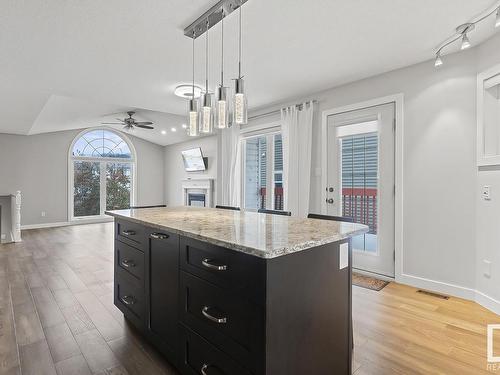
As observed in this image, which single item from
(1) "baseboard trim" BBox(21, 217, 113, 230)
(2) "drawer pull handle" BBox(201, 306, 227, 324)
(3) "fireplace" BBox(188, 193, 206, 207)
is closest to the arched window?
(1) "baseboard trim" BBox(21, 217, 113, 230)

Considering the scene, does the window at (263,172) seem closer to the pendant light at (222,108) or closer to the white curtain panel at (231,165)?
the white curtain panel at (231,165)

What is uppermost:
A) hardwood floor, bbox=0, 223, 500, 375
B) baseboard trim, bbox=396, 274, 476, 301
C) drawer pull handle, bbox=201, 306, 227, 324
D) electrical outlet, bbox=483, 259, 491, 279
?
drawer pull handle, bbox=201, 306, 227, 324

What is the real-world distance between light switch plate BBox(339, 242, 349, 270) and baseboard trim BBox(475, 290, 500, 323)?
2.00 m

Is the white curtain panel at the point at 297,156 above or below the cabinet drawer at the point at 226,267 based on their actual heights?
above

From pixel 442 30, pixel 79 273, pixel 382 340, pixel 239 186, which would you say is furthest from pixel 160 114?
pixel 382 340

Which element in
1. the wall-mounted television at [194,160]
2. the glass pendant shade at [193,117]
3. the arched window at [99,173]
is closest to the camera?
the glass pendant shade at [193,117]

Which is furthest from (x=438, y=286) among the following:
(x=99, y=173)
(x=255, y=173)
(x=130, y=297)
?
(x=99, y=173)

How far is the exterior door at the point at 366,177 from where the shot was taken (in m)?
3.40

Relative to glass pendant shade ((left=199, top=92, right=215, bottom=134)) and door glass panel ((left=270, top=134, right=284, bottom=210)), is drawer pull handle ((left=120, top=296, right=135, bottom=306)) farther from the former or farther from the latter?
door glass panel ((left=270, top=134, right=284, bottom=210))

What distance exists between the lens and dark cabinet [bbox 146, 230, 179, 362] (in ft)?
5.45

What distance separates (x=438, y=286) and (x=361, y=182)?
1410 mm

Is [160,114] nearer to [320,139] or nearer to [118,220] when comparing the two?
[320,139]

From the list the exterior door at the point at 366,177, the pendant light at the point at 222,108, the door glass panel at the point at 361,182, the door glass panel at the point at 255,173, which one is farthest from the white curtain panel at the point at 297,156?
the pendant light at the point at 222,108

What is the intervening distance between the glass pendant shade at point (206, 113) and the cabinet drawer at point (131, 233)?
0.92 m
